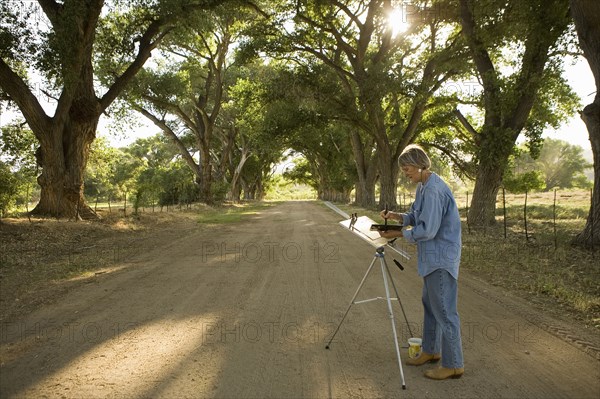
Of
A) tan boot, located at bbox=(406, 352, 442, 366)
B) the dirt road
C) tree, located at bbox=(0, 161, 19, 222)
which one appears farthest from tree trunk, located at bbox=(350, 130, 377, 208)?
tan boot, located at bbox=(406, 352, 442, 366)

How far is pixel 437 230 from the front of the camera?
3770mm

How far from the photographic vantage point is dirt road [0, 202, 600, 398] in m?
3.62

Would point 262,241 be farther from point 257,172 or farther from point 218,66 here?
point 257,172

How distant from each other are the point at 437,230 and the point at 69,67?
12.0m

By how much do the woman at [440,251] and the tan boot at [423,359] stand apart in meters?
0.25

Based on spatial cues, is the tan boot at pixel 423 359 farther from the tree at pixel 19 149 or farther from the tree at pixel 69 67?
the tree at pixel 19 149

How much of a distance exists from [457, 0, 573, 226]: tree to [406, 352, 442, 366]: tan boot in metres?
11.2

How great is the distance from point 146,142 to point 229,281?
59.2 m

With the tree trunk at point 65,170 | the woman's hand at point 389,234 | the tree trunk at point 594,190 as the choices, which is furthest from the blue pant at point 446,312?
the tree trunk at point 65,170

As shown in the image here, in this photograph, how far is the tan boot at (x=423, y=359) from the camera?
13.5 feet

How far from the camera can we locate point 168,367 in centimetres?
397

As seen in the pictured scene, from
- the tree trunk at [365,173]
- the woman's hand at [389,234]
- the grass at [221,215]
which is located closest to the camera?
the woman's hand at [389,234]

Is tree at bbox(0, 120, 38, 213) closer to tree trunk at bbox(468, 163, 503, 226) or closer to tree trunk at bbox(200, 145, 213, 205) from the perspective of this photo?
tree trunk at bbox(200, 145, 213, 205)

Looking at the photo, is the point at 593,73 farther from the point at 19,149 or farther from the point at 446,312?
the point at 19,149
